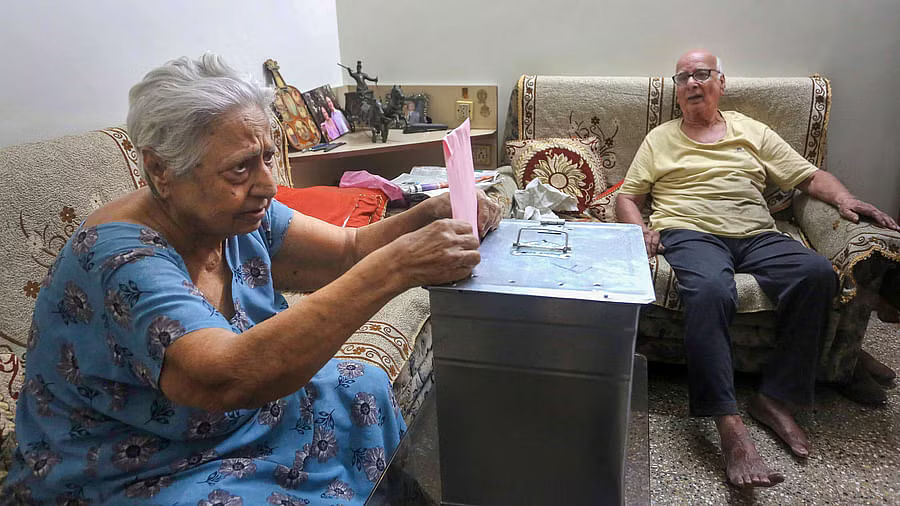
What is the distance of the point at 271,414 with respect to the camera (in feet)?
3.26

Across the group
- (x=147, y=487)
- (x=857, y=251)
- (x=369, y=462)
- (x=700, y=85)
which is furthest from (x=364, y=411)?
(x=700, y=85)

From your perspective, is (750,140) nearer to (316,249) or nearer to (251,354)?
(316,249)

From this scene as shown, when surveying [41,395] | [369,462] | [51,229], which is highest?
[51,229]

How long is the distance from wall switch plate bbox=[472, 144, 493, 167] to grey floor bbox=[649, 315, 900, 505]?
4.61ft

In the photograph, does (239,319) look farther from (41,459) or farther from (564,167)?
(564,167)

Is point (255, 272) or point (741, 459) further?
point (741, 459)

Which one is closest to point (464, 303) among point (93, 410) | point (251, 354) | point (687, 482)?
point (251, 354)

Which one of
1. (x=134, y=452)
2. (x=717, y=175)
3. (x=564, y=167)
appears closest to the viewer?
(x=134, y=452)

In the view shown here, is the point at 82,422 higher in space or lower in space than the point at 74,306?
lower

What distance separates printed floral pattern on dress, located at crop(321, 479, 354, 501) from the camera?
37.2 inches

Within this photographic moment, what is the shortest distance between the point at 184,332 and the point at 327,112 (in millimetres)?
2083

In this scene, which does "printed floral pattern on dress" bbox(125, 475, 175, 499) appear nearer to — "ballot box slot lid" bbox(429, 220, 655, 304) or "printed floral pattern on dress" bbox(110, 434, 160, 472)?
"printed floral pattern on dress" bbox(110, 434, 160, 472)

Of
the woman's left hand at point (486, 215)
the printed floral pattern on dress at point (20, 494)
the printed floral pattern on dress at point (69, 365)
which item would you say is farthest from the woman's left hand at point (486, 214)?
the printed floral pattern on dress at point (20, 494)

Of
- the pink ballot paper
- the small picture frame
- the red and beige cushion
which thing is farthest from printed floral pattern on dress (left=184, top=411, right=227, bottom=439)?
the small picture frame
